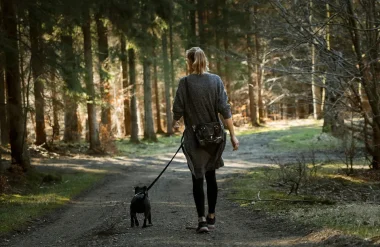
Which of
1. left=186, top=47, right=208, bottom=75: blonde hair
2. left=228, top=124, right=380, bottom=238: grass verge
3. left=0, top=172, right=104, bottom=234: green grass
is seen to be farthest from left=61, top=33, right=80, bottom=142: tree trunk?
left=186, top=47, right=208, bottom=75: blonde hair

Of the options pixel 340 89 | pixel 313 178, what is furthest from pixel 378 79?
pixel 313 178

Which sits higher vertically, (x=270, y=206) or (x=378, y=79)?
(x=378, y=79)

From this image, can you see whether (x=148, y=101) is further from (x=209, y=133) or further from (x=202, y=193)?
(x=209, y=133)

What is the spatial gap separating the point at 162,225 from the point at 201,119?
1.83m

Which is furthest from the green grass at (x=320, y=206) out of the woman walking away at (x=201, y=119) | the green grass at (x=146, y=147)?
the green grass at (x=146, y=147)

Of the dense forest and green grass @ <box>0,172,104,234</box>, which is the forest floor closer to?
green grass @ <box>0,172,104,234</box>

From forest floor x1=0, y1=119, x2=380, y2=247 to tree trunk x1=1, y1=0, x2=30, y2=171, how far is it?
8.55ft

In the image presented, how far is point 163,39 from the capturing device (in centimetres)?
3044

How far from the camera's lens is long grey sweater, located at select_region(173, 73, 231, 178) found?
5988 millimetres

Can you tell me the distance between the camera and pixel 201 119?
6.01 metres

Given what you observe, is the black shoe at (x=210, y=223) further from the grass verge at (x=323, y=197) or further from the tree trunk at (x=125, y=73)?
the tree trunk at (x=125, y=73)

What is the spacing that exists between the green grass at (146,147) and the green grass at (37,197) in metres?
7.60

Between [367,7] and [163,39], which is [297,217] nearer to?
[367,7]

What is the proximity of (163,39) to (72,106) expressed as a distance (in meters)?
10.5
